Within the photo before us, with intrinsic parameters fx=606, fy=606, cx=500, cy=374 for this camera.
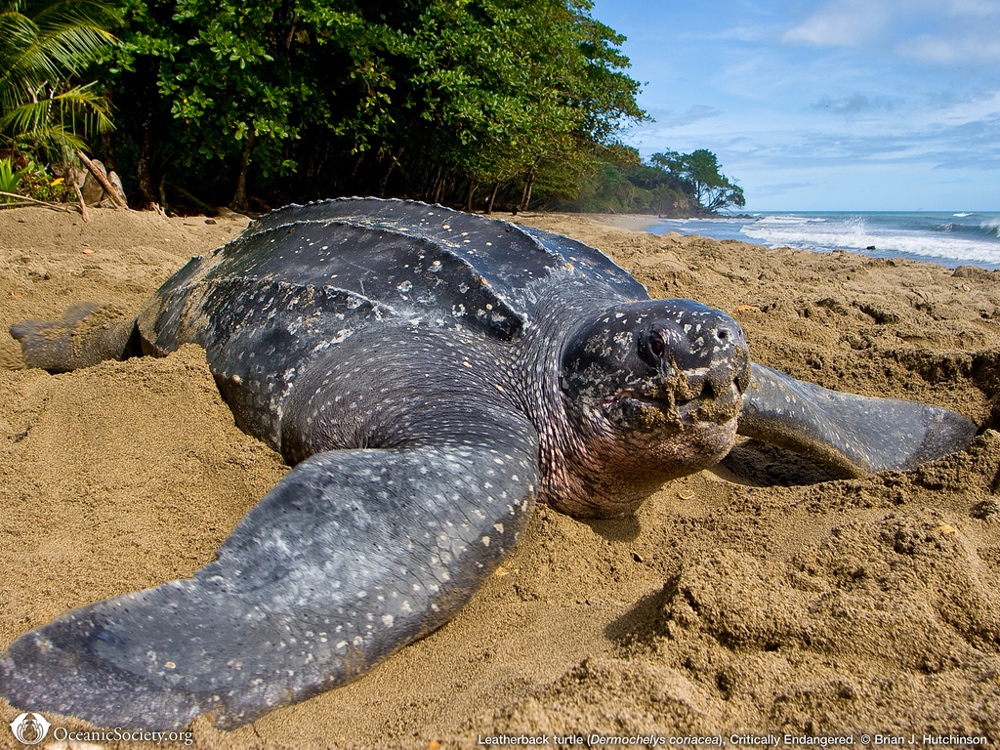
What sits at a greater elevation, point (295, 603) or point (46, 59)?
point (46, 59)

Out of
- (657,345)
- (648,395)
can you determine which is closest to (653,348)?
(657,345)

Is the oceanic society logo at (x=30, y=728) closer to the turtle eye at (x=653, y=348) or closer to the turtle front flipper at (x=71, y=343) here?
the turtle eye at (x=653, y=348)

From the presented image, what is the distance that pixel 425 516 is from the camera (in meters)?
1.20

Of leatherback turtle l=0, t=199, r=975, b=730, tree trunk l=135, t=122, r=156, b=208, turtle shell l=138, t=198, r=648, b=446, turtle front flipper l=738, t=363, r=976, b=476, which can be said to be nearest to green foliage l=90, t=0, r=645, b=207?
tree trunk l=135, t=122, r=156, b=208

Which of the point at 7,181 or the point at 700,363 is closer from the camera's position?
the point at 700,363

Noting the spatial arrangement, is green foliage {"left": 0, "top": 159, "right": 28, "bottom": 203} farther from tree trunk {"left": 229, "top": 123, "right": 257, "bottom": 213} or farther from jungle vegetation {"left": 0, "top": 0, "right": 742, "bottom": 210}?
tree trunk {"left": 229, "top": 123, "right": 257, "bottom": 213}

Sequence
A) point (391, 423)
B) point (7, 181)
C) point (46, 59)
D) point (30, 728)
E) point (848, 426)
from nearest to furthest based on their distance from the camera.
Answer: point (30, 728) → point (391, 423) → point (848, 426) → point (7, 181) → point (46, 59)

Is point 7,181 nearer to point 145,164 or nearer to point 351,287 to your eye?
point 145,164

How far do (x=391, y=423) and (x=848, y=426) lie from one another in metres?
1.56

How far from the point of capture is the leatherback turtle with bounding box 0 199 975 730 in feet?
3.24

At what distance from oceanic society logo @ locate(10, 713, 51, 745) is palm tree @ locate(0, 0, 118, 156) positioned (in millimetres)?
6683

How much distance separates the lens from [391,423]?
158cm

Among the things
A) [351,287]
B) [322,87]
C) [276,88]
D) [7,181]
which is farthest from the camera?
[322,87]

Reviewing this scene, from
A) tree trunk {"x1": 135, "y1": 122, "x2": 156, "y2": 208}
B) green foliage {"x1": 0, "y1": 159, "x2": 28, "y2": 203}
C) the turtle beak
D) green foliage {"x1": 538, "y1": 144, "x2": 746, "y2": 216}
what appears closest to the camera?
the turtle beak
